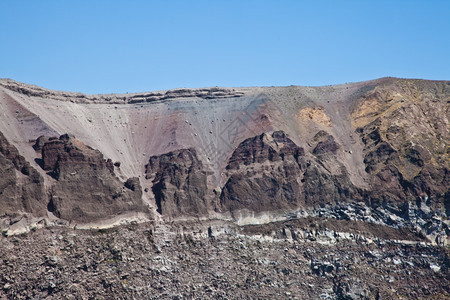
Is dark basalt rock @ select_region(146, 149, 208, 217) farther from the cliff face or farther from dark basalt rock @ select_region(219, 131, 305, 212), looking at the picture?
dark basalt rock @ select_region(219, 131, 305, 212)

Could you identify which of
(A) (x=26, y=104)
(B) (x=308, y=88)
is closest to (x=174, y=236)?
(A) (x=26, y=104)

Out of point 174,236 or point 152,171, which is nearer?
point 174,236

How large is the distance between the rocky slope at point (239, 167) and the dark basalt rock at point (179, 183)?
190 millimetres

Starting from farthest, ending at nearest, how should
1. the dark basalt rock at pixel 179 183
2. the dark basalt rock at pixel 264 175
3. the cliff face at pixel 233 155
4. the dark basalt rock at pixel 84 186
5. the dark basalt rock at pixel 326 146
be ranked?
the dark basalt rock at pixel 326 146 → the dark basalt rock at pixel 264 175 → the dark basalt rock at pixel 179 183 → the cliff face at pixel 233 155 → the dark basalt rock at pixel 84 186

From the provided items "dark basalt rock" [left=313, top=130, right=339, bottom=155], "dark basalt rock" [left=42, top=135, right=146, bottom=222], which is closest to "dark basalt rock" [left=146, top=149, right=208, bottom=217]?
"dark basalt rock" [left=42, top=135, right=146, bottom=222]

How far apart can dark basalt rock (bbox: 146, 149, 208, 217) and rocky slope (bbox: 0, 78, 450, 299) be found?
19cm

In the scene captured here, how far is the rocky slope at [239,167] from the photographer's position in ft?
383

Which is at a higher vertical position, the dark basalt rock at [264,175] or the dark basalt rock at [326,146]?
the dark basalt rock at [326,146]

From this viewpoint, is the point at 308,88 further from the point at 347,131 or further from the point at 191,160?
the point at 191,160

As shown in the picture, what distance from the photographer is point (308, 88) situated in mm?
155375

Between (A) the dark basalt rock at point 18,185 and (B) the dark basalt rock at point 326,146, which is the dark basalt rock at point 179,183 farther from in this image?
(B) the dark basalt rock at point 326,146

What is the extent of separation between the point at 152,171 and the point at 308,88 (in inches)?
1508

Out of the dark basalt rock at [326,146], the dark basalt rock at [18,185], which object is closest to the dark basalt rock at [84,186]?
the dark basalt rock at [18,185]

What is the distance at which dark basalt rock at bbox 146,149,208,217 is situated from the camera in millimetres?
123562
